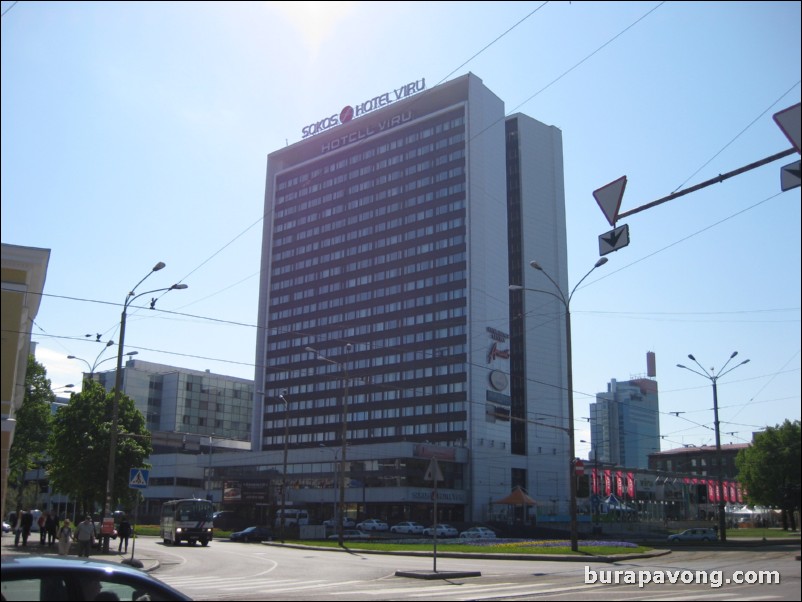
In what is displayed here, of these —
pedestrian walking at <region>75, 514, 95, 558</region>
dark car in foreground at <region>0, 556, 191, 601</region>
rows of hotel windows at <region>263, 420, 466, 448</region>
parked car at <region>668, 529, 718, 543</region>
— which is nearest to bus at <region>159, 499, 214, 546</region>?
pedestrian walking at <region>75, 514, 95, 558</region>

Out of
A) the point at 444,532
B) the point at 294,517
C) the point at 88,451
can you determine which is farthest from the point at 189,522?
the point at 294,517

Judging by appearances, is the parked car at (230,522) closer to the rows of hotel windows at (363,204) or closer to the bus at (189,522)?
the bus at (189,522)

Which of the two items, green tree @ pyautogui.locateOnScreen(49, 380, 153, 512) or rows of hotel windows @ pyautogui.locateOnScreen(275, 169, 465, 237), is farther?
rows of hotel windows @ pyautogui.locateOnScreen(275, 169, 465, 237)

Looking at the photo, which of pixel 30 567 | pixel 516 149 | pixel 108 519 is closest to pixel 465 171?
pixel 516 149

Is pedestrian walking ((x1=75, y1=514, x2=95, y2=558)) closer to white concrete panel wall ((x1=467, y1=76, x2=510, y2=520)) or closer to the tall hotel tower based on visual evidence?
the tall hotel tower

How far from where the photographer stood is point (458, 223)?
104 meters

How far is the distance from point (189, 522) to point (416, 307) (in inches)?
2440

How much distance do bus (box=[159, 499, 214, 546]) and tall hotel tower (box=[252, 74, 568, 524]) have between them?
34.5 metres

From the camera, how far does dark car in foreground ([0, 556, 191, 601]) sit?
5.84 m

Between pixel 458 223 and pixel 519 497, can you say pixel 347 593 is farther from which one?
pixel 458 223

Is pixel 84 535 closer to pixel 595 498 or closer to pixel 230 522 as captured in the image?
pixel 230 522

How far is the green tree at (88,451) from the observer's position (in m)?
41.2

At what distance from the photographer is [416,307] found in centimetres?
10688

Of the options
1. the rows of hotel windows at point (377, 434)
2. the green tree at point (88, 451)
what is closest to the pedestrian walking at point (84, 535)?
the green tree at point (88, 451)
